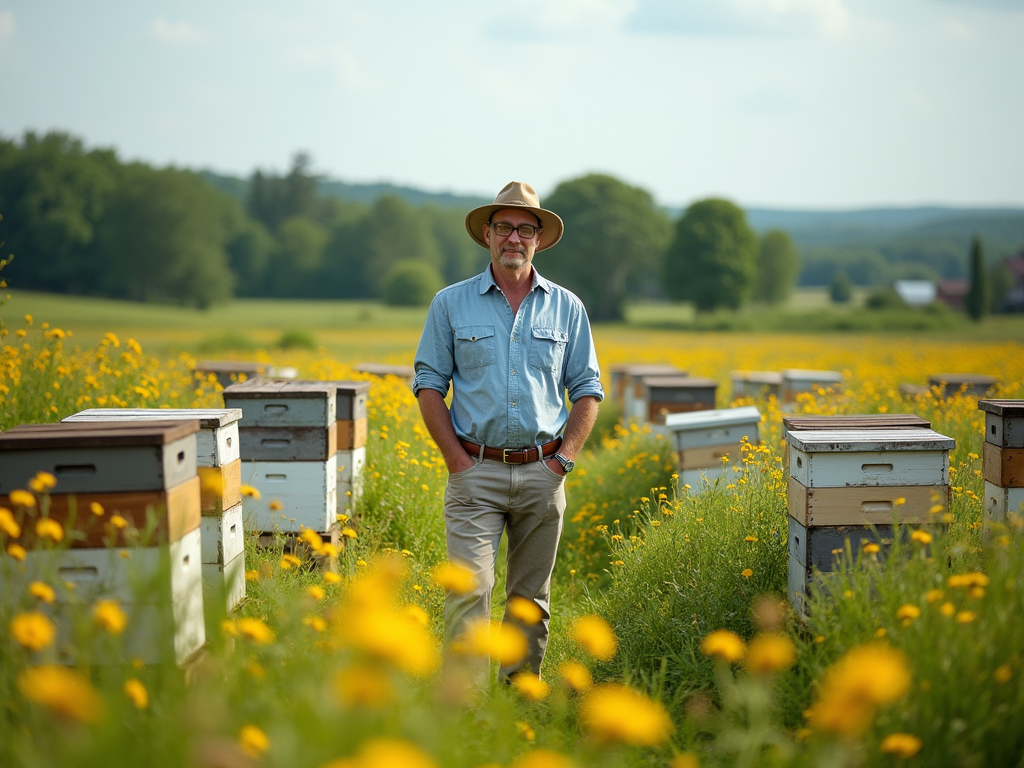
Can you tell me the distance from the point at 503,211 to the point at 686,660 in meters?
2.62

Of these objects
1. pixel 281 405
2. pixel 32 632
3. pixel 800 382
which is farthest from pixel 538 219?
pixel 800 382

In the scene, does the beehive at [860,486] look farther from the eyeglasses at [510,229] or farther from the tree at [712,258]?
the tree at [712,258]

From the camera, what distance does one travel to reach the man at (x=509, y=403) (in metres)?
4.44

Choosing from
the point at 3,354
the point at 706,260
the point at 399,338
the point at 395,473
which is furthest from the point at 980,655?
the point at 706,260

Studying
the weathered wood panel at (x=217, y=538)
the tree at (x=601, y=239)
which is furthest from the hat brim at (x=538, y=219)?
the tree at (x=601, y=239)

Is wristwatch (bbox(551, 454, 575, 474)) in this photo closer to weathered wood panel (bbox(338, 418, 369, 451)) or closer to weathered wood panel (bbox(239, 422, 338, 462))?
weathered wood panel (bbox(239, 422, 338, 462))

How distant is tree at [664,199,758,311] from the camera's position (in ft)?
189

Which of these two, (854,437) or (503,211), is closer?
(854,437)

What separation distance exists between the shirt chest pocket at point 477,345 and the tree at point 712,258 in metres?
55.0

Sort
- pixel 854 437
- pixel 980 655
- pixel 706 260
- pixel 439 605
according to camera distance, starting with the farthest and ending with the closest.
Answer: pixel 706 260, pixel 439 605, pixel 854 437, pixel 980 655

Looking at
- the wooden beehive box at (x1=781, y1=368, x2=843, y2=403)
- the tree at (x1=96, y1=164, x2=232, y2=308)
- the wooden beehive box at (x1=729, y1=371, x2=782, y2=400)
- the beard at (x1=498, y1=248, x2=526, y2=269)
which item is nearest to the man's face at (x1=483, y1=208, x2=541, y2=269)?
the beard at (x1=498, y1=248, x2=526, y2=269)

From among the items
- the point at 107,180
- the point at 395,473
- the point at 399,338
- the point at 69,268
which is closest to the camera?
the point at 395,473

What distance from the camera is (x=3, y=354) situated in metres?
6.66

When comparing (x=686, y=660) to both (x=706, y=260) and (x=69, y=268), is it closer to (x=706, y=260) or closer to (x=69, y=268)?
(x=706, y=260)
